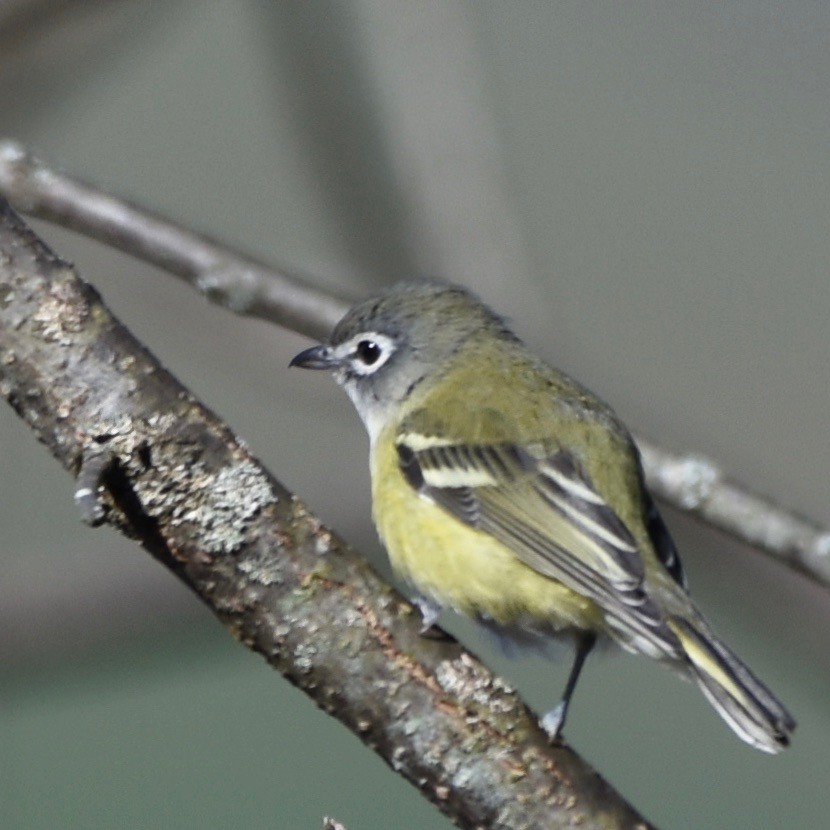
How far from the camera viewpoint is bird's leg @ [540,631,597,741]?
2.79 meters

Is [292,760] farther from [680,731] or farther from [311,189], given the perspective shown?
[311,189]

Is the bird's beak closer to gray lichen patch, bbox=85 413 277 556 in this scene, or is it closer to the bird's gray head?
the bird's gray head

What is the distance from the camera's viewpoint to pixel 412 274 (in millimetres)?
4762

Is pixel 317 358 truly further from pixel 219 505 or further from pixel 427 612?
pixel 219 505

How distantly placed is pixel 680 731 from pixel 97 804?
355 centimetres

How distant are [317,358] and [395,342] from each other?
274 millimetres

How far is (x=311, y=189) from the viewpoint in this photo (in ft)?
17.1

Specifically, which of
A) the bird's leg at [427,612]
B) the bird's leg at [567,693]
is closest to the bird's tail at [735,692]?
the bird's leg at [567,693]

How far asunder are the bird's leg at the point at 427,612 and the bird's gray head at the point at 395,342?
2.85 ft

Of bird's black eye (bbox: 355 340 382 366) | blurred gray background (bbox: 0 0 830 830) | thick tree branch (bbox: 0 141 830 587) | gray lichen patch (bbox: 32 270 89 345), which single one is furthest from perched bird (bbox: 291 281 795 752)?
gray lichen patch (bbox: 32 270 89 345)

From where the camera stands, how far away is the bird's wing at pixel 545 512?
10.8ft

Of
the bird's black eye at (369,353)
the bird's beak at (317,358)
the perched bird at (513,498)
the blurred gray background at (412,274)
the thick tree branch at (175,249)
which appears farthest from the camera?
the blurred gray background at (412,274)

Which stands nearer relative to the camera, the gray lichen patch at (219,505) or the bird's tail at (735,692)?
the gray lichen patch at (219,505)

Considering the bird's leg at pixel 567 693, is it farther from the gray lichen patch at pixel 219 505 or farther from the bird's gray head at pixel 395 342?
the bird's gray head at pixel 395 342
